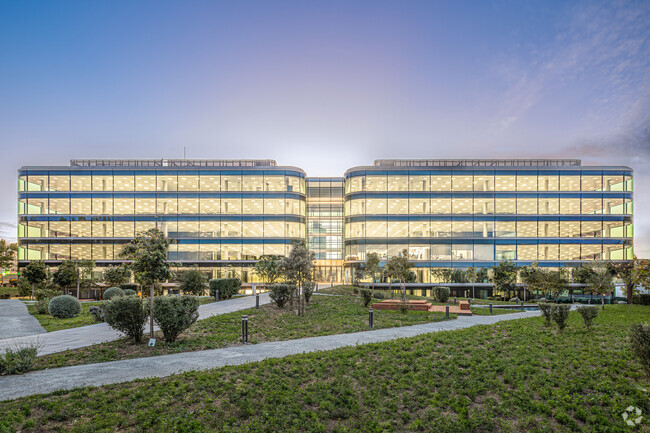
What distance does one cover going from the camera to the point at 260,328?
709 inches

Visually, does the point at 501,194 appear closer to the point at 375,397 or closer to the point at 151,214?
the point at 375,397

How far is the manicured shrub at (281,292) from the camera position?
24031 millimetres

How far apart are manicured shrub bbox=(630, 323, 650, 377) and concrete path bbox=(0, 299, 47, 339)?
23.6m

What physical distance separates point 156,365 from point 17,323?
50.0 ft

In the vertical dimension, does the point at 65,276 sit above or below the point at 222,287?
above

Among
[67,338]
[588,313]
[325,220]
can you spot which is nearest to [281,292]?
[67,338]

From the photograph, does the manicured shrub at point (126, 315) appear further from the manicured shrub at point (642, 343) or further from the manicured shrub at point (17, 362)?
the manicured shrub at point (642, 343)

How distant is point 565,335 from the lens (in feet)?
48.1

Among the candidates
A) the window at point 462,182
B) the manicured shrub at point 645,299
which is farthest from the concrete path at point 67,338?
the window at point 462,182

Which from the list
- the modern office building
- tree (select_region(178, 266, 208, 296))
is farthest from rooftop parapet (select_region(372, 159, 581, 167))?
tree (select_region(178, 266, 208, 296))

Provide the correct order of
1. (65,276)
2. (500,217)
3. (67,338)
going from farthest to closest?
(500,217) < (65,276) < (67,338)

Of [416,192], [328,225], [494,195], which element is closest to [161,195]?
[328,225]

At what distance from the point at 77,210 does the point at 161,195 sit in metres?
12.5

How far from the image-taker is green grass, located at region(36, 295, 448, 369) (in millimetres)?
12508
